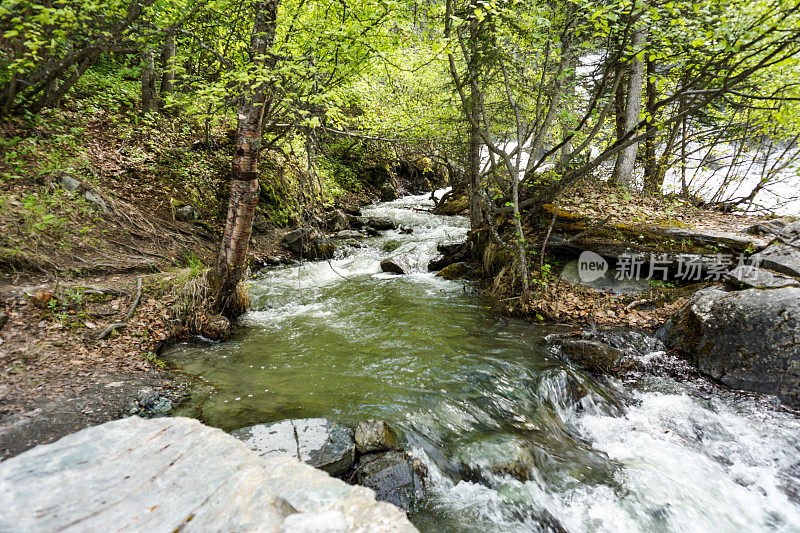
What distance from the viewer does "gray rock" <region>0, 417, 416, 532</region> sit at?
5.42ft

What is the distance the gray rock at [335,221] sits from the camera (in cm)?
1409

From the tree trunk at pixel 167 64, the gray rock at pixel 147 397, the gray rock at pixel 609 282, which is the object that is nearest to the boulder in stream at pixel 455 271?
the gray rock at pixel 609 282

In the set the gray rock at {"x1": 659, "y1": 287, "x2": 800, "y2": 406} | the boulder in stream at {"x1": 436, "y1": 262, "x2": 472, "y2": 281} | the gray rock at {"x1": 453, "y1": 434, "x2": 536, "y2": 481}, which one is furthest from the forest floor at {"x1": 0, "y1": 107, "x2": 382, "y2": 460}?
the gray rock at {"x1": 659, "y1": 287, "x2": 800, "y2": 406}

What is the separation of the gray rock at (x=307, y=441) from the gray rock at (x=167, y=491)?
103 centimetres

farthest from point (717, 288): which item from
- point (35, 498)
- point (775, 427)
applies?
point (35, 498)

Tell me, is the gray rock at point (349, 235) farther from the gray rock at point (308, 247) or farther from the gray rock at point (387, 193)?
the gray rock at point (387, 193)

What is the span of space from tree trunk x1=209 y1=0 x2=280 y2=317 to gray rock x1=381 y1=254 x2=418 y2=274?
15.8ft

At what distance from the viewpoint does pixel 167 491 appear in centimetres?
190

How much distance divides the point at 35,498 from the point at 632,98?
480 inches

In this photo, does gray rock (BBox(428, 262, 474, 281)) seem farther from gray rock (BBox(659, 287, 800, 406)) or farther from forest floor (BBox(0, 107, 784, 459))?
gray rock (BBox(659, 287, 800, 406))

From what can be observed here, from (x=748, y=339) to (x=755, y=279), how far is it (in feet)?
5.05

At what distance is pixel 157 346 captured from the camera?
5.44 meters

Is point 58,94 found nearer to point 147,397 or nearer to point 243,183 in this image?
point 243,183

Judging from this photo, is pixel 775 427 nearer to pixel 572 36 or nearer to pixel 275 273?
pixel 572 36
